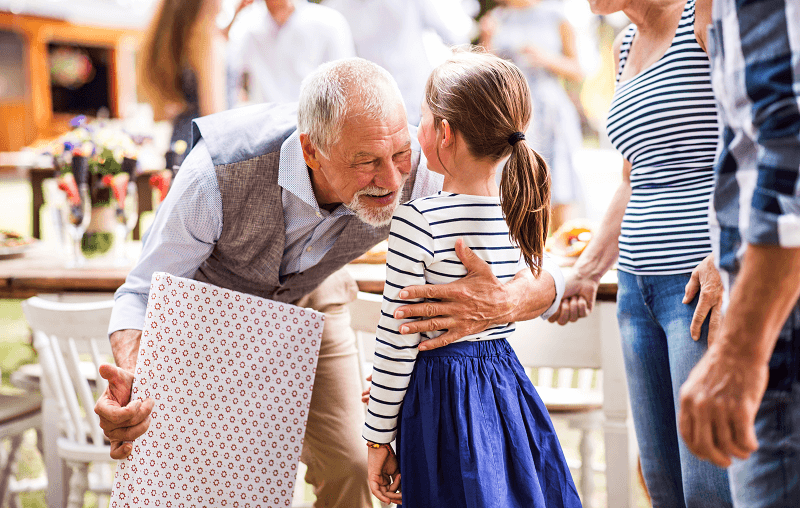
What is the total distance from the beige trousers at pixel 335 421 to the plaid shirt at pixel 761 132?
1.13 m

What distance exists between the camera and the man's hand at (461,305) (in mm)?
1099

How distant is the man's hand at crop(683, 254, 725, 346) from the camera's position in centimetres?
106

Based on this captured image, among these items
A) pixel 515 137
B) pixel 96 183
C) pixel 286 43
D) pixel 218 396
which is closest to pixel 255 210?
pixel 218 396

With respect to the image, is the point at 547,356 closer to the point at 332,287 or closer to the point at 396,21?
the point at 332,287

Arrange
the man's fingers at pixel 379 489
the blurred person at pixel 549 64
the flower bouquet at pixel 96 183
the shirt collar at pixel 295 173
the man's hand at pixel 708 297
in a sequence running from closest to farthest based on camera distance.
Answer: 1. the man's hand at pixel 708 297
2. the man's fingers at pixel 379 489
3. the shirt collar at pixel 295 173
4. the flower bouquet at pixel 96 183
5. the blurred person at pixel 549 64

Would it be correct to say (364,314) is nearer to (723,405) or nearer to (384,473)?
(384,473)

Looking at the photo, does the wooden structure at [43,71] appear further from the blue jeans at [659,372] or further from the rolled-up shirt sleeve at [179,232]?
the blue jeans at [659,372]

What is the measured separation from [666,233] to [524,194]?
0.28 metres

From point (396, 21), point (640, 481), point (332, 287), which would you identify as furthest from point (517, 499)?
point (396, 21)

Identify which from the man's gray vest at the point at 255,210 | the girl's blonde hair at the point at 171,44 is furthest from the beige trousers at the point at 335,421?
the girl's blonde hair at the point at 171,44

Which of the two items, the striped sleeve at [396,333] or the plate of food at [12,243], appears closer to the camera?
the striped sleeve at [396,333]

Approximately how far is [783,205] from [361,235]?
1.04m

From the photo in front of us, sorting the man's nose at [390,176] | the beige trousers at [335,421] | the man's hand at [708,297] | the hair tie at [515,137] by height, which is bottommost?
the beige trousers at [335,421]

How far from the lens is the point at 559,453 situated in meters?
1.16
